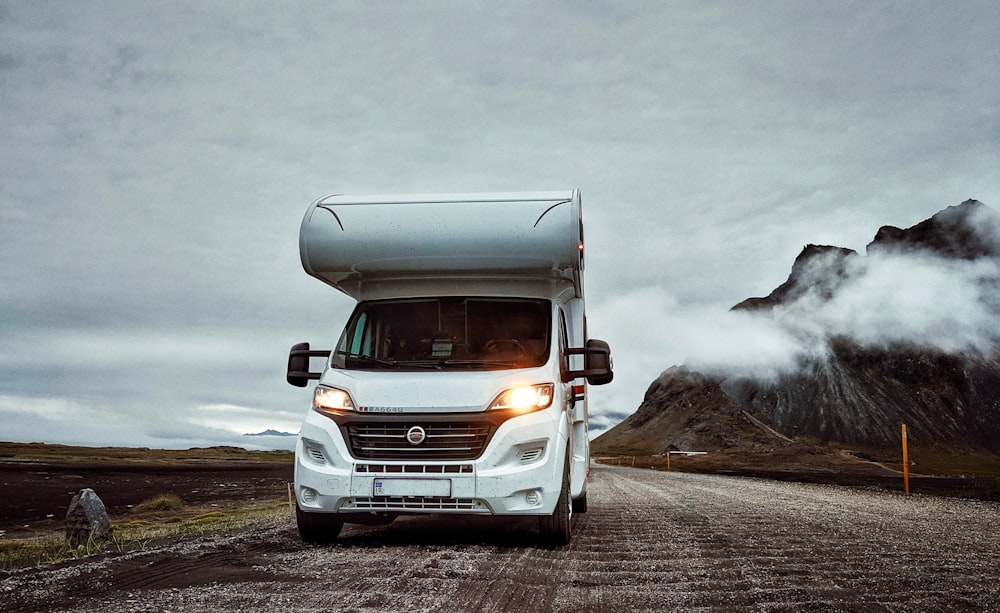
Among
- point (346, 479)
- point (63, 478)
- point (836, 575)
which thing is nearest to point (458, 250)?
point (346, 479)

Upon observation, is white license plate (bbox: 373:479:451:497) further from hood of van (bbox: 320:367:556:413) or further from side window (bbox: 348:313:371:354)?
side window (bbox: 348:313:371:354)

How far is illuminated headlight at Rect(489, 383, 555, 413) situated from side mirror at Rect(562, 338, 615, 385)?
27.7 inches

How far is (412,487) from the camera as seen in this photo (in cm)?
→ 729

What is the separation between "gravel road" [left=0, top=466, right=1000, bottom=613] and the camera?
16.6 ft

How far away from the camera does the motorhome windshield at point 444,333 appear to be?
810cm

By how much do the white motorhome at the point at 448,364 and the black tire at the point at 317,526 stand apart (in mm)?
15

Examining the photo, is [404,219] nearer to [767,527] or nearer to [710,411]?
[767,527]

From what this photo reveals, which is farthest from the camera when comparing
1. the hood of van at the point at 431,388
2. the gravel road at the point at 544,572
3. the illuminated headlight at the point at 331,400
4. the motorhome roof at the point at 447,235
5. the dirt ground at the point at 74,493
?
the dirt ground at the point at 74,493

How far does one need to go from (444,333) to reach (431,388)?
1109mm

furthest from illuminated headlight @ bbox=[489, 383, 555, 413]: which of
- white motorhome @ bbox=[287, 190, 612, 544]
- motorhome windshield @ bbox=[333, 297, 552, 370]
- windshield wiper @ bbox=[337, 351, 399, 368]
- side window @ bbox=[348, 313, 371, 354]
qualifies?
side window @ bbox=[348, 313, 371, 354]

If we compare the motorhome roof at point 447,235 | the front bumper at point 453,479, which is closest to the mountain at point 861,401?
the motorhome roof at point 447,235

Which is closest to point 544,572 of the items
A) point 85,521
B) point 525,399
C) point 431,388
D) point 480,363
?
point 525,399

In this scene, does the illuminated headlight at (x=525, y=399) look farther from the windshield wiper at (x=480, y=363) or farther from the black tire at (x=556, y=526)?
the black tire at (x=556, y=526)

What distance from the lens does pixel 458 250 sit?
837cm
